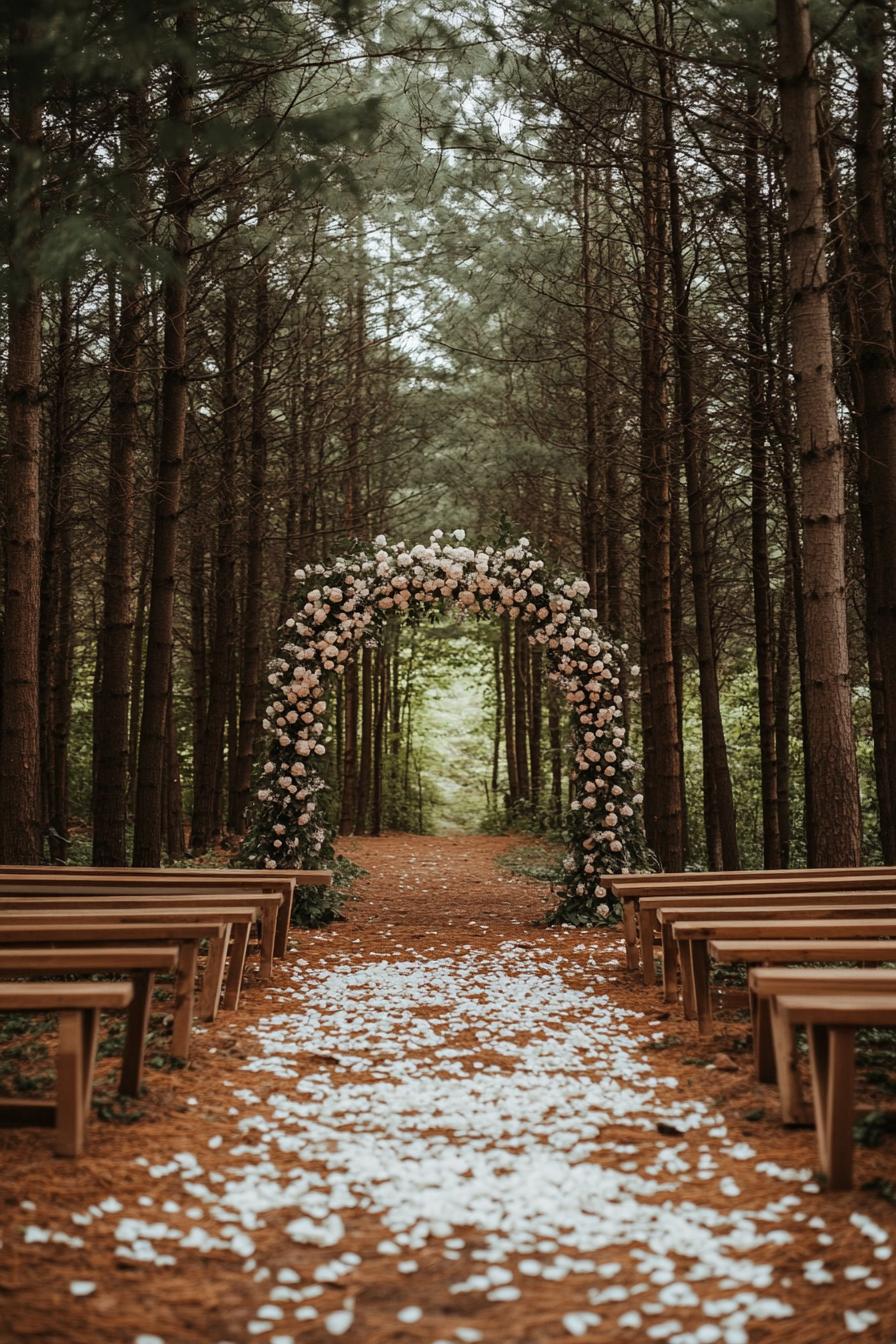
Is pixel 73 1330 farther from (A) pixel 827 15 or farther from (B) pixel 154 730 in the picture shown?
(A) pixel 827 15

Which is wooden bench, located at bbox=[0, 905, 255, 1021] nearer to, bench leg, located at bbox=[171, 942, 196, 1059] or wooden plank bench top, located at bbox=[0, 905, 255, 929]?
wooden plank bench top, located at bbox=[0, 905, 255, 929]

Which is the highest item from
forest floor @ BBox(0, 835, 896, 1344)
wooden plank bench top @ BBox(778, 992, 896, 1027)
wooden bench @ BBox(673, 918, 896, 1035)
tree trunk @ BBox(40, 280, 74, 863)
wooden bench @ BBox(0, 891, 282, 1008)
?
tree trunk @ BBox(40, 280, 74, 863)

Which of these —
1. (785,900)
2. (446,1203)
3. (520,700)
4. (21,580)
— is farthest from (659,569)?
(520,700)

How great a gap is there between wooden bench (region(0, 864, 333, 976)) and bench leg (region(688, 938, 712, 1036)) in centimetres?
265

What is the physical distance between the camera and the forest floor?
8.09 feet

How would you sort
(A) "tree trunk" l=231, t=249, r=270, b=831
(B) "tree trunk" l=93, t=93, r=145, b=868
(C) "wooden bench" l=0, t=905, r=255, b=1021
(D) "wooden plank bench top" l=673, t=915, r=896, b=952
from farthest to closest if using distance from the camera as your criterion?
(A) "tree trunk" l=231, t=249, r=270, b=831
(B) "tree trunk" l=93, t=93, r=145, b=868
(C) "wooden bench" l=0, t=905, r=255, b=1021
(D) "wooden plank bench top" l=673, t=915, r=896, b=952

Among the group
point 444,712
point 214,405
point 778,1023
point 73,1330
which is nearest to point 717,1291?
point 778,1023

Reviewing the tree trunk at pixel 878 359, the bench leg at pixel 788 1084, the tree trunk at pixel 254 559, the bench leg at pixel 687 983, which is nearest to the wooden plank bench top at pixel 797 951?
the bench leg at pixel 788 1084

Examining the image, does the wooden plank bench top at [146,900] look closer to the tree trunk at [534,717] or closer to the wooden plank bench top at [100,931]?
the wooden plank bench top at [100,931]

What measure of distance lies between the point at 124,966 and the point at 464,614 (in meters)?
6.13

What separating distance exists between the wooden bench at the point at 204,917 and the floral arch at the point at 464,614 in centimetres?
344

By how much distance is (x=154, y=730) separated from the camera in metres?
8.48

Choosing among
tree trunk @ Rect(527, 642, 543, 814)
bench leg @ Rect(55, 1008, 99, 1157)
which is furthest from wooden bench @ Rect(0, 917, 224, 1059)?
tree trunk @ Rect(527, 642, 543, 814)

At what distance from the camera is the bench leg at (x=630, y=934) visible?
262 inches
